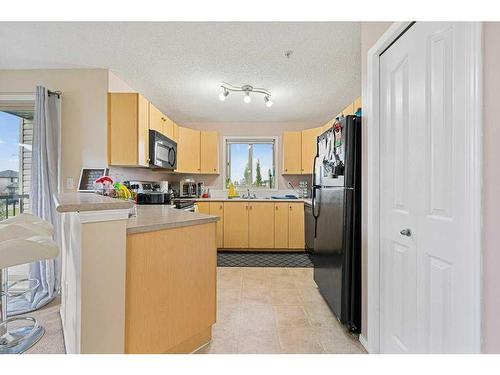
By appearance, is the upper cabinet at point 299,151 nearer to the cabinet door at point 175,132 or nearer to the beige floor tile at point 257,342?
the cabinet door at point 175,132

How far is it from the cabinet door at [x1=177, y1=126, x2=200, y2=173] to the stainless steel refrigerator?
2.73 m

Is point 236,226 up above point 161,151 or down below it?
below

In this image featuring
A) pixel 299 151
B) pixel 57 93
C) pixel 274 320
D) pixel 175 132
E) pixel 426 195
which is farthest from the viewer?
pixel 299 151

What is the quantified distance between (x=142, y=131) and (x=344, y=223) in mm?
2387

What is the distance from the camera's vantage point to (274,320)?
2072 millimetres

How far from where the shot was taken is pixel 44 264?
2543 millimetres

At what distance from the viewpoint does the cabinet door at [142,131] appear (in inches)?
112

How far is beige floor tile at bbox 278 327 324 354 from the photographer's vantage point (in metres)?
1.70

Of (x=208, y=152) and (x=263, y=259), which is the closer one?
(x=263, y=259)

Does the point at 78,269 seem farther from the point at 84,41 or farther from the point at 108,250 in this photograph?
the point at 84,41

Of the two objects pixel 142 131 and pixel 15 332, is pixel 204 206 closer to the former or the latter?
pixel 142 131

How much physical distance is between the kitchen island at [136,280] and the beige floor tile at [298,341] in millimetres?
537

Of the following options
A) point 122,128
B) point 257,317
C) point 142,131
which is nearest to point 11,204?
point 122,128
